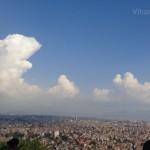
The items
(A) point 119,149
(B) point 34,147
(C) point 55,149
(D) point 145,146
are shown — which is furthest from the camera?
(A) point 119,149

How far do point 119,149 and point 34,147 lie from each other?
8663cm

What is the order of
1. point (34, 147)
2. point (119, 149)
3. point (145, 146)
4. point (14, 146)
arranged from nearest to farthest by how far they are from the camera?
point (145, 146) < point (14, 146) < point (34, 147) < point (119, 149)

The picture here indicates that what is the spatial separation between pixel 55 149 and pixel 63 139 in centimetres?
3989

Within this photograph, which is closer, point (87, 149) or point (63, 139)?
point (87, 149)

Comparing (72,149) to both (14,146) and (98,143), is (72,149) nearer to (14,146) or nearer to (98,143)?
(98,143)

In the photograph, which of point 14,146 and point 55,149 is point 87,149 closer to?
point 55,149

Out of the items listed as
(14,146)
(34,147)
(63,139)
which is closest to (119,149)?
(63,139)

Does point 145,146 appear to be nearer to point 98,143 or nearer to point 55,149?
point 55,149

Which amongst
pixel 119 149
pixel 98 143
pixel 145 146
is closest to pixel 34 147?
pixel 145 146

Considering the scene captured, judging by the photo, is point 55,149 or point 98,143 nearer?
point 55,149

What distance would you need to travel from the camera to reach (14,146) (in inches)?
533

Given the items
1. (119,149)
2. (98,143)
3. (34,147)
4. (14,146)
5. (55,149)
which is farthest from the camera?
(98,143)

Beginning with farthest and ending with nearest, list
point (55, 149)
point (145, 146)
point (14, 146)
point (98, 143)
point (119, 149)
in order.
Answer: point (98, 143)
point (119, 149)
point (55, 149)
point (14, 146)
point (145, 146)

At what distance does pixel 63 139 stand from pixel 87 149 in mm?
33949
